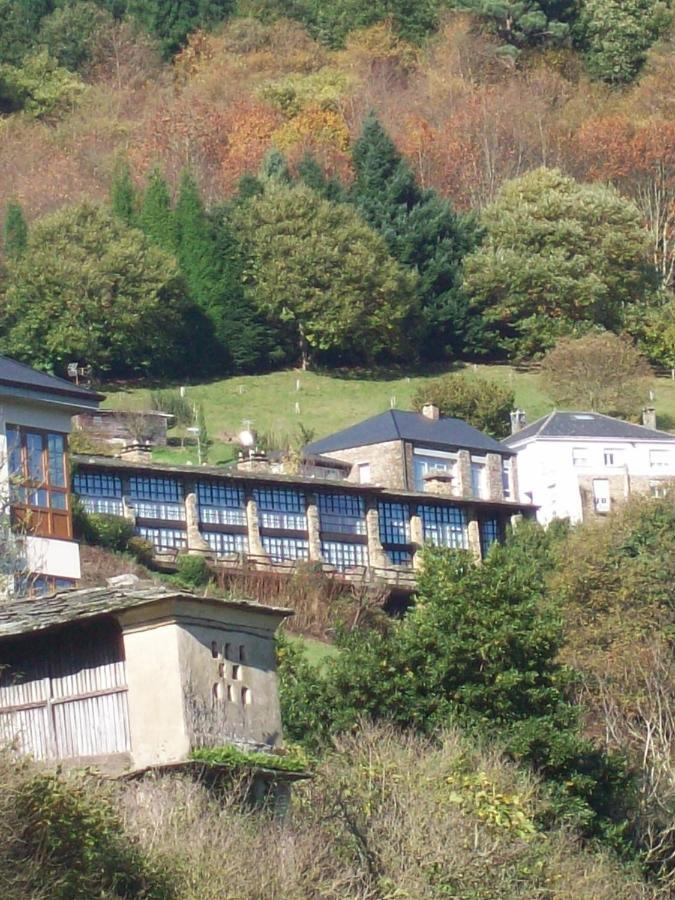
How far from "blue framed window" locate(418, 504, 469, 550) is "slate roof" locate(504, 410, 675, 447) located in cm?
776

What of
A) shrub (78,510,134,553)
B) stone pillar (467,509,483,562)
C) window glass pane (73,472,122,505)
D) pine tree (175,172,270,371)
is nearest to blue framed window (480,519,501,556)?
stone pillar (467,509,483,562)

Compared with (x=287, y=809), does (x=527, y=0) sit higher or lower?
higher

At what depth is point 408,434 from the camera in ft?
230

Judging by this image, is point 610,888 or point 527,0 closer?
point 610,888

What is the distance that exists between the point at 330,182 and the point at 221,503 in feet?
122

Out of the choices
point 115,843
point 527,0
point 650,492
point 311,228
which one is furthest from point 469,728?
point 527,0

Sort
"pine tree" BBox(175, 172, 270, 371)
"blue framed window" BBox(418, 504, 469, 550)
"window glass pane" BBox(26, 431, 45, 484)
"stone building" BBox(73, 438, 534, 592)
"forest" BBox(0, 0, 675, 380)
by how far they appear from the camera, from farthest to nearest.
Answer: "pine tree" BBox(175, 172, 270, 371) → "forest" BBox(0, 0, 675, 380) → "blue framed window" BBox(418, 504, 469, 550) → "stone building" BBox(73, 438, 534, 592) → "window glass pane" BBox(26, 431, 45, 484)

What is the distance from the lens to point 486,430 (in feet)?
258

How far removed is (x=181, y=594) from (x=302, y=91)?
95.8 metres

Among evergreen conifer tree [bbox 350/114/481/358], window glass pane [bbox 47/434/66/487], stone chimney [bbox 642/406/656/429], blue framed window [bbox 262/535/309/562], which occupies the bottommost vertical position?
blue framed window [bbox 262/535/309/562]

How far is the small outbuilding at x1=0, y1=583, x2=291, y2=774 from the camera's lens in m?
24.2

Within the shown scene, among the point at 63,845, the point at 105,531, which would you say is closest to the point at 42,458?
the point at 105,531

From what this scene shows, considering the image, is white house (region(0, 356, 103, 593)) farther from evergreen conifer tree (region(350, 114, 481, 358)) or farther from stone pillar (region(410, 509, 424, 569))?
evergreen conifer tree (region(350, 114, 481, 358))

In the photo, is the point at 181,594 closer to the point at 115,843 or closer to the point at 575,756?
the point at 115,843
